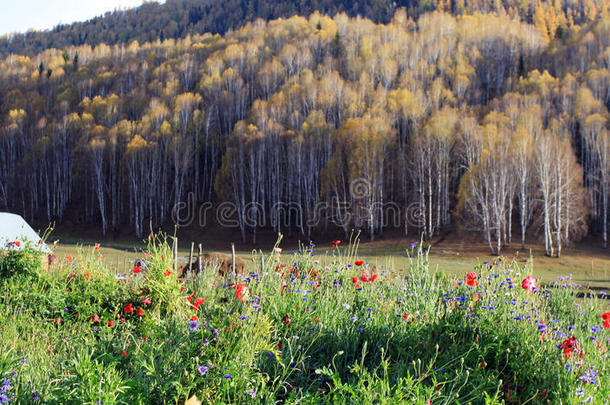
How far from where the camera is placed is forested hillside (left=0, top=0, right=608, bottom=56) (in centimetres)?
10469

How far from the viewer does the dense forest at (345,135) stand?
3738 centimetres

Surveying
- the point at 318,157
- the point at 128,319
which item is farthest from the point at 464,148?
the point at 128,319

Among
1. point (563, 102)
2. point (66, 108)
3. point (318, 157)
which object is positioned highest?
point (66, 108)

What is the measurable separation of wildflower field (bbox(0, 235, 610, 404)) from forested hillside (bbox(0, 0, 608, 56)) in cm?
10333

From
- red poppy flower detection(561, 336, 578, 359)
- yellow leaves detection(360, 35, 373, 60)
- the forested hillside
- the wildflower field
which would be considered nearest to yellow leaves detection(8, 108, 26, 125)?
yellow leaves detection(360, 35, 373, 60)

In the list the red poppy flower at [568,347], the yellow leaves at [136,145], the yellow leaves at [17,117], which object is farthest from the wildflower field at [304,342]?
the yellow leaves at [17,117]

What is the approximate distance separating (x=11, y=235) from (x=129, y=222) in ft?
141

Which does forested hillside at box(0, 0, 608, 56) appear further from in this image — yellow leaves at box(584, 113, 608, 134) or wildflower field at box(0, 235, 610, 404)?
wildflower field at box(0, 235, 610, 404)

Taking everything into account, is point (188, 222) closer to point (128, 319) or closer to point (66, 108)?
point (66, 108)

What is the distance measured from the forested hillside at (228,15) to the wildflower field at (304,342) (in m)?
103

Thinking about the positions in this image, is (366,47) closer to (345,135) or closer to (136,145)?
(345,135)

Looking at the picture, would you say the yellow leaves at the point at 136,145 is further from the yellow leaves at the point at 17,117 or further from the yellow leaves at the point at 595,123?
the yellow leaves at the point at 595,123

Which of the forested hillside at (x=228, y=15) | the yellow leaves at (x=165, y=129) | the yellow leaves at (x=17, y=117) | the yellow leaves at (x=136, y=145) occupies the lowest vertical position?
the yellow leaves at (x=136, y=145)

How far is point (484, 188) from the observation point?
116ft
